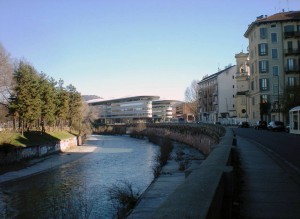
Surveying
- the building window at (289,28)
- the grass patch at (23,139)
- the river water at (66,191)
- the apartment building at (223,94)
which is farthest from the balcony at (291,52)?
the river water at (66,191)

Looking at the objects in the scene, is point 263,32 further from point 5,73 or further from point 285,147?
point 285,147

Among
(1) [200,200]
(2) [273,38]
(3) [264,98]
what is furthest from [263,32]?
(1) [200,200]

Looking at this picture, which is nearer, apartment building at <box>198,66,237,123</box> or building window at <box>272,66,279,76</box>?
building window at <box>272,66,279,76</box>

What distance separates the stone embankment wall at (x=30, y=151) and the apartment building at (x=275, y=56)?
40.1 meters

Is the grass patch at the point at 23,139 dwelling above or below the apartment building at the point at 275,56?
below

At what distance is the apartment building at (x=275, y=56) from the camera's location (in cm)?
7856

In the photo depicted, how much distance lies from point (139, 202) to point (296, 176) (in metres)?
8.19

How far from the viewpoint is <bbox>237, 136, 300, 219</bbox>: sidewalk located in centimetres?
798

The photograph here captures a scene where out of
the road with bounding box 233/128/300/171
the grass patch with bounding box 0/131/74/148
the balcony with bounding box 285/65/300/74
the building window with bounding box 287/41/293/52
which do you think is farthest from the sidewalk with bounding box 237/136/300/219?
the building window with bounding box 287/41/293/52

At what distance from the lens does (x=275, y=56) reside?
7994cm

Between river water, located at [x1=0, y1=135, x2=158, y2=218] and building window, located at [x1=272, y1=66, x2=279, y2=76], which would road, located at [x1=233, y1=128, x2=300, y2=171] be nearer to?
river water, located at [x1=0, y1=135, x2=158, y2=218]

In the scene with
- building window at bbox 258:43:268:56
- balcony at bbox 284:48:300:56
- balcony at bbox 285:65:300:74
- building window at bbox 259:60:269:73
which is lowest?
balcony at bbox 285:65:300:74

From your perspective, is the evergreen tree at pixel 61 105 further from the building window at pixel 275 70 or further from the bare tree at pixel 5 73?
the building window at pixel 275 70

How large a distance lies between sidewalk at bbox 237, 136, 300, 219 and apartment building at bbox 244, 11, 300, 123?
67066 mm
